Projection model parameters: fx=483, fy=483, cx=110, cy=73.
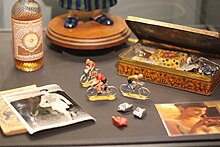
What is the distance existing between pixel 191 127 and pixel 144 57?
0.28 metres

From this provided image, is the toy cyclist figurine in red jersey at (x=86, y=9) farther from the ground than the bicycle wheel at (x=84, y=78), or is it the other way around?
the toy cyclist figurine in red jersey at (x=86, y=9)

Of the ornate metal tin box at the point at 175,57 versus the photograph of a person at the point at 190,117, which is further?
the ornate metal tin box at the point at 175,57

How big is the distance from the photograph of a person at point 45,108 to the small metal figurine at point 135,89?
0.13 m

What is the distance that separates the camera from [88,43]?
3.93 ft

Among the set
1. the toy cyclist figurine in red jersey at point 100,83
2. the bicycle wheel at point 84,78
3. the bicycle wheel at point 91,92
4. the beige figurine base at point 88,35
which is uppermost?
the beige figurine base at point 88,35

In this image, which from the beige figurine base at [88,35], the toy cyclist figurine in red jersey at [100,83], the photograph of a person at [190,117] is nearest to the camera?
the photograph of a person at [190,117]

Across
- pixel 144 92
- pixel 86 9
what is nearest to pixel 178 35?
pixel 144 92

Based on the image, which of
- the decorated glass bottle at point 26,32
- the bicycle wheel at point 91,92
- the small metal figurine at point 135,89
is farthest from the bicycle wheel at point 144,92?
the decorated glass bottle at point 26,32

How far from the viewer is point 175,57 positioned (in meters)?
1.14

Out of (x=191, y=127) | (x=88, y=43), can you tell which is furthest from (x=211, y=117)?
(x=88, y=43)

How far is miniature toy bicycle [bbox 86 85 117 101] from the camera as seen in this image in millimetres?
1039

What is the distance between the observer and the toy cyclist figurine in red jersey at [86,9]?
4.13ft

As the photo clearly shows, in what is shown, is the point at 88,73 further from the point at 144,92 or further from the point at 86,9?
the point at 86,9

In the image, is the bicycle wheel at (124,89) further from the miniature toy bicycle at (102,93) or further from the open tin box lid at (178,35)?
the open tin box lid at (178,35)
